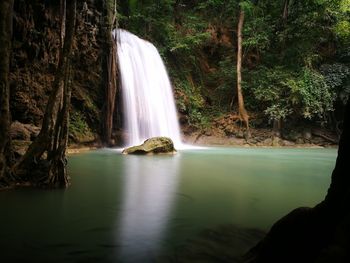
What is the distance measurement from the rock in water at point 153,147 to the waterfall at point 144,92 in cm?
367

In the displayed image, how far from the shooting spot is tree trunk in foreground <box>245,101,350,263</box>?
2377 mm

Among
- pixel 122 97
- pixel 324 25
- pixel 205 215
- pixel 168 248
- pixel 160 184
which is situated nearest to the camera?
pixel 168 248

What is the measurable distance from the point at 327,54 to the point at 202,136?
387 inches

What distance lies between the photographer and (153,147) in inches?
602

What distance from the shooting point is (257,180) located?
897cm

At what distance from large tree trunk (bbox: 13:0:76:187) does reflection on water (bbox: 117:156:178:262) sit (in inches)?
53.9

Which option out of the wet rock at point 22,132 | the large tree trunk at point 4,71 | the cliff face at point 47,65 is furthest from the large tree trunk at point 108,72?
the large tree trunk at point 4,71

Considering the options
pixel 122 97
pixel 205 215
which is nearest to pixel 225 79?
pixel 122 97

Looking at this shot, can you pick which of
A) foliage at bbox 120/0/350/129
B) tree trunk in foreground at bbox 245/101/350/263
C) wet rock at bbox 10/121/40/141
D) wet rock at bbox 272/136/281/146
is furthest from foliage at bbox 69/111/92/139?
tree trunk in foreground at bbox 245/101/350/263

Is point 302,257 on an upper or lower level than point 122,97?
lower

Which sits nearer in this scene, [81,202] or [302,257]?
[302,257]

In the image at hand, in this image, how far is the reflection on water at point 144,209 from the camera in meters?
3.97

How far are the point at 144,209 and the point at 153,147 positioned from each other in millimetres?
9594

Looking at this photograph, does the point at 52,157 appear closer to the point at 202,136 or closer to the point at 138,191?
the point at 138,191
